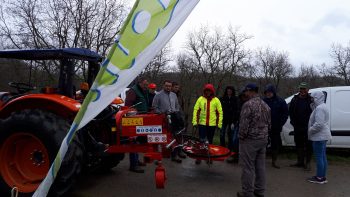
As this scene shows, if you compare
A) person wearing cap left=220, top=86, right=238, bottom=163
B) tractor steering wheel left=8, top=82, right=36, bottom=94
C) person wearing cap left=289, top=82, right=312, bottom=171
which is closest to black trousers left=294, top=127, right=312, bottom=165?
person wearing cap left=289, top=82, right=312, bottom=171

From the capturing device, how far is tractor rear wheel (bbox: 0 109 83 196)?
4.91 metres

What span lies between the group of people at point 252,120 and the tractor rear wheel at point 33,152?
5.01ft

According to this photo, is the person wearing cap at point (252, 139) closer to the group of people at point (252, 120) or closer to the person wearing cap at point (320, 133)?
the group of people at point (252, 120)

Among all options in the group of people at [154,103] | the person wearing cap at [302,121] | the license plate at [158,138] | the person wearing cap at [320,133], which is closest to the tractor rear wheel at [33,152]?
the license plate at [158,138]

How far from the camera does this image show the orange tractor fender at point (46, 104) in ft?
16.7

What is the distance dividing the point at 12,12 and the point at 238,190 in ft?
67.3

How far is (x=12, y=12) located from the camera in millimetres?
22719

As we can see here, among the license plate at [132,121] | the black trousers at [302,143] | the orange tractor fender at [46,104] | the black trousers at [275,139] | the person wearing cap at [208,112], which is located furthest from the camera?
the person wearing cap at [208,112]

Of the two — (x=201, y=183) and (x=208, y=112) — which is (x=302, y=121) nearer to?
(x=208, y=112)

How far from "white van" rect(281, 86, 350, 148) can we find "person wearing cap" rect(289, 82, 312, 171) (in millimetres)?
1105

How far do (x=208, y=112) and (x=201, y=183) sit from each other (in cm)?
218

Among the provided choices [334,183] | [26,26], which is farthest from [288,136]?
[26,26]

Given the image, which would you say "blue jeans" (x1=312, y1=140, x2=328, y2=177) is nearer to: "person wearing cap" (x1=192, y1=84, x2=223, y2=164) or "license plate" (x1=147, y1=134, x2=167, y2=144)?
"person wearing cap" (x1=192, y1=84, x2=223, y2=164)

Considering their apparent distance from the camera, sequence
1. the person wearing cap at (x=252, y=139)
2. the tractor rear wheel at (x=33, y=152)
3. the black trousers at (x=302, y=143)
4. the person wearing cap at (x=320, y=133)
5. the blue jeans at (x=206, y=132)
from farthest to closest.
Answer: the blue jeans at (x=206, y=132) → the black trousers at (x=302, y=143) → the person wearing cap at (x=320, y=133) → the person wearing cap at (x=252, y=139) → the tractor rear wheel at (x=33, y=152)
